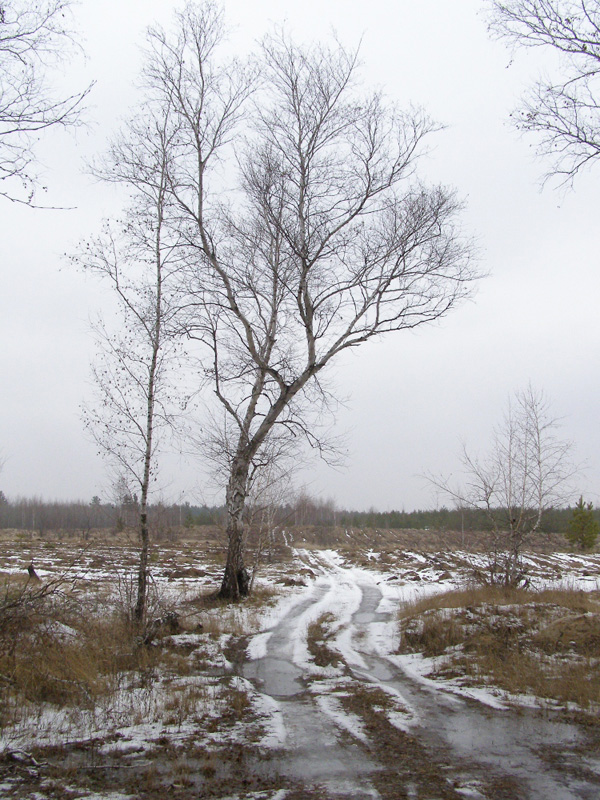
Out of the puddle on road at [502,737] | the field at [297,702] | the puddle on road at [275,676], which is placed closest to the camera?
the puddle on road at [502,737]

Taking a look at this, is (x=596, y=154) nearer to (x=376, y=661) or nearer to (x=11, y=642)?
(x=376, y=661)

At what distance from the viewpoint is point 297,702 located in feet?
20.3

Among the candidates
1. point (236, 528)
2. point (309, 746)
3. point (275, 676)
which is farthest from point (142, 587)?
point (309, 746)

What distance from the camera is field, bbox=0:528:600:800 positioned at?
415 centimetres

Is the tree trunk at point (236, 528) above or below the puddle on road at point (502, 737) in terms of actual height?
above

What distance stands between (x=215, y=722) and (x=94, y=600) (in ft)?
16.0

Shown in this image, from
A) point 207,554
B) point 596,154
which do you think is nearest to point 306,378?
point 596,154

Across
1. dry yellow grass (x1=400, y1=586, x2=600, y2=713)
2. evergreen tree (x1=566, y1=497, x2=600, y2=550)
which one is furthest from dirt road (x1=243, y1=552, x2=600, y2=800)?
evergreen tree (x1=566, y1=497, x2=600, y2=550)

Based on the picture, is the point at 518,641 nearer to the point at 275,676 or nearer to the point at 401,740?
the point at 275,676

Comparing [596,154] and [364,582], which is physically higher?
[596,154]

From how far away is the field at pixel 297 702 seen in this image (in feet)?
13.6

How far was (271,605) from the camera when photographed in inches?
533

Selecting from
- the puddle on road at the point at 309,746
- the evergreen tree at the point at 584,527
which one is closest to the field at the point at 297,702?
the puddle on road at the point at 309,746

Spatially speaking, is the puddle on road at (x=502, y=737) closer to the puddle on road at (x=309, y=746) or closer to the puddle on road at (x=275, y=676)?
the puddle on road at (x=309, y=746)
